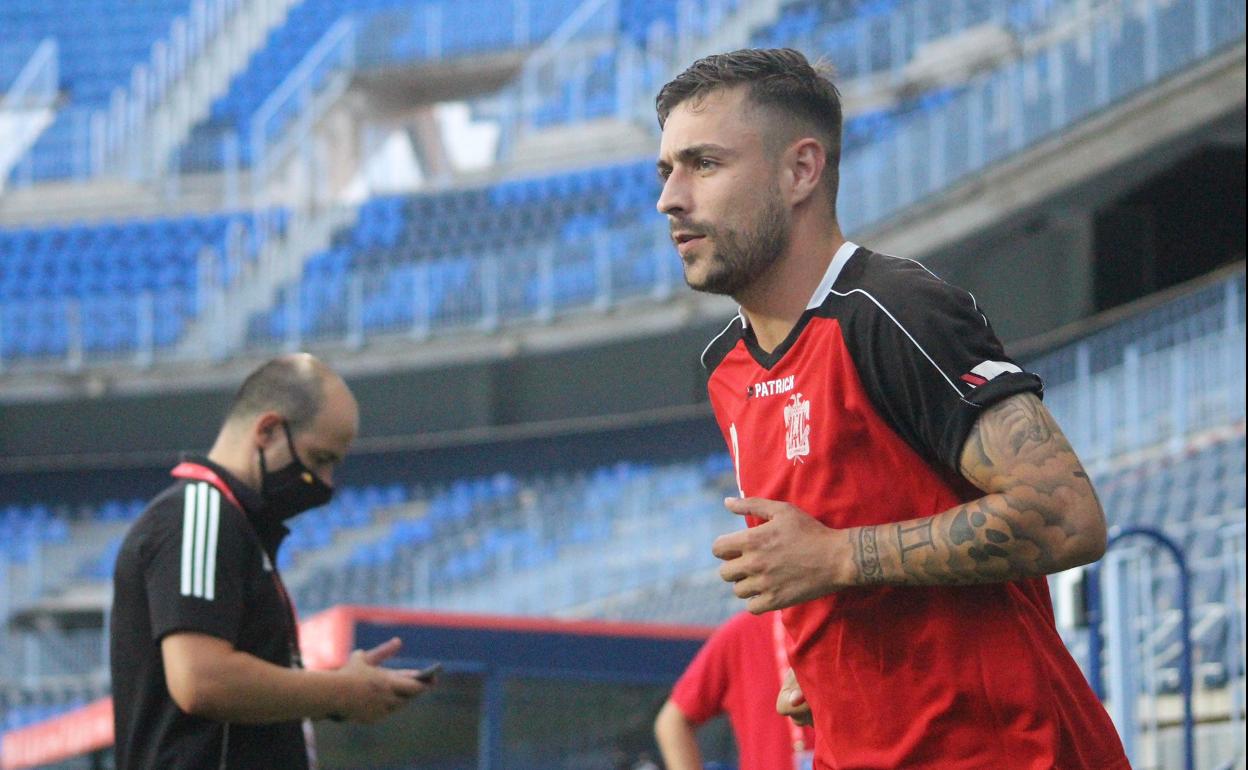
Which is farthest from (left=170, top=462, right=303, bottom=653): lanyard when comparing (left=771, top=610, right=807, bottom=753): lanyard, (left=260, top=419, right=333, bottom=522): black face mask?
(left=771, top=610, right=807, bottom=753): lanyard

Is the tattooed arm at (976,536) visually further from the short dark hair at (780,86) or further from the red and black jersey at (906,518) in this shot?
the short dark hair at (780,86)

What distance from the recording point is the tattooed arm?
1.93 metres

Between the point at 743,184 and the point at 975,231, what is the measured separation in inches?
482

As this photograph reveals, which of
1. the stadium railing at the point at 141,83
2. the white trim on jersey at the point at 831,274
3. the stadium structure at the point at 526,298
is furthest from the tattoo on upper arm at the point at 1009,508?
the stadium railing at the point at 141,83

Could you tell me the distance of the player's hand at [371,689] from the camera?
10.6ft

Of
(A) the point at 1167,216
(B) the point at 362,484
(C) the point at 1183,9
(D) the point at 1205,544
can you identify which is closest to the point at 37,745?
(D) the point at 1205,544

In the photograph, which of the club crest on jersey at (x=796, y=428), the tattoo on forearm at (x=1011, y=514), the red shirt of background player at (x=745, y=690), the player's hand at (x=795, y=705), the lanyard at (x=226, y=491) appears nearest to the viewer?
the tattoo on forearm at (x=1011, y=514)

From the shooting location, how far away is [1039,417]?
6.46 ft

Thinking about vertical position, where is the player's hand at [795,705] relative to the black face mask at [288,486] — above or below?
below

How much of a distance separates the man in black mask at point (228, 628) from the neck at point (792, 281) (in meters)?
1.40

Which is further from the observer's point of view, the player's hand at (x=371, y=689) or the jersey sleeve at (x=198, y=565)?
the player's hand at (x=371, y=689)

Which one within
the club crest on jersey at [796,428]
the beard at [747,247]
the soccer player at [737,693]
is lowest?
the soccer player at [737,693]

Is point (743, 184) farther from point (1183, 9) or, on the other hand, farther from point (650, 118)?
point (650, 118)

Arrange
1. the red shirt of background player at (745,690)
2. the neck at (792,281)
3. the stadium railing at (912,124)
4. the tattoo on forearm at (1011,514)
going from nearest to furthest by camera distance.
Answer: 1. the tattoo on forearm at (1011,514)
2. the neck at (792,281)
3. the red shirt of background player at (745,690)
4. the stadium railing at (912,124)
